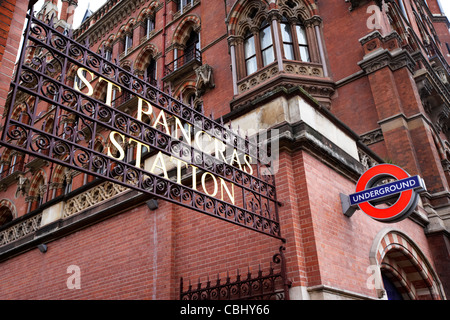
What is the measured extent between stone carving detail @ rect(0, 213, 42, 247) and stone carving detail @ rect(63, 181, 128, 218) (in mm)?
1671

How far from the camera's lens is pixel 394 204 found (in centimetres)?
682

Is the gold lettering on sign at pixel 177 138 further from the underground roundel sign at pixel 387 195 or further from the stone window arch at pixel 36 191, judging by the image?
the stone window arch at pixel 36 191

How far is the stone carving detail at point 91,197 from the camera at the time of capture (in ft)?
31.3

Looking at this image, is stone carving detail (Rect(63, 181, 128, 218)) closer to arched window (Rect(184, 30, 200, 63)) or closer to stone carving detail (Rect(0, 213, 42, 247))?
stone carving detail (Rect(0, 213, 42, 247))

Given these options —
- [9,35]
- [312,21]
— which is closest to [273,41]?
[312,21]

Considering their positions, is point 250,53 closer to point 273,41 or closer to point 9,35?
point 273,41

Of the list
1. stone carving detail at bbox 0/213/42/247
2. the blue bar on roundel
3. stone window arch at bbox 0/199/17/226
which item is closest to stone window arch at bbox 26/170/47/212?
stone window arch at bbox 0/199/17/226

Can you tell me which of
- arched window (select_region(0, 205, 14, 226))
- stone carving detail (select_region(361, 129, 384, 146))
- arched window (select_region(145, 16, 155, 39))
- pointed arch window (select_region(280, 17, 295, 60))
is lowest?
stone carving detail (select_region(361, 129, 384, 146))

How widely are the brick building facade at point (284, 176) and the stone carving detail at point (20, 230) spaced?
4 centimetres

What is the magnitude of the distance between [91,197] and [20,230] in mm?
4011

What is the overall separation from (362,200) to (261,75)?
7.95m

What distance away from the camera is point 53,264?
10258mm

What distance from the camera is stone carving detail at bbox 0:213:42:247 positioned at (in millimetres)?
11690
